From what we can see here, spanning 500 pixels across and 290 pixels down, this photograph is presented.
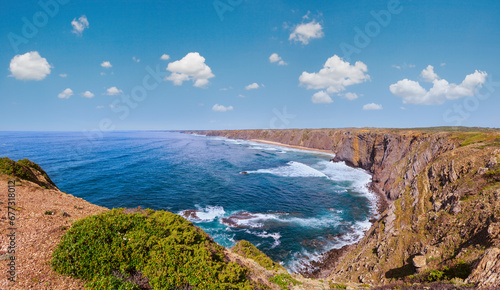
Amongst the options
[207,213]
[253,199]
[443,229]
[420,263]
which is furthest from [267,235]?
[443,229]

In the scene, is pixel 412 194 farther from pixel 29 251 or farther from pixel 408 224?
pixel 29 251

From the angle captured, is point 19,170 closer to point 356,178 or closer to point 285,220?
point 285,220

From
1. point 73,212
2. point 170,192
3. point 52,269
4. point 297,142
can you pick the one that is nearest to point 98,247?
point 52,269

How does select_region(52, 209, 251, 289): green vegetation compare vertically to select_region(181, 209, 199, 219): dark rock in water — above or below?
above

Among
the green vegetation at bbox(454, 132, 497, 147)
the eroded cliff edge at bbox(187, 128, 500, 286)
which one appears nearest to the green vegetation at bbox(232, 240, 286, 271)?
the eroded cliff edge at bbox(187, 128, 500, 286)

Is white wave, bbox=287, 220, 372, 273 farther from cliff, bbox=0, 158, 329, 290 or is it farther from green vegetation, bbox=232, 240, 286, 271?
cliff, bbox=0, 158, 329, 290

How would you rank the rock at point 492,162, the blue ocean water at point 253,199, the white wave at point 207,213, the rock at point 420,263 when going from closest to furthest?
the rock at point 420,263 → the rock at point 492,162 → the blue ocean water at point 253,199 → the white wave at point 207,213

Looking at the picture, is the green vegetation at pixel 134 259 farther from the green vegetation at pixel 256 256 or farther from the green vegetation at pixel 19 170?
the green vegetation at pixel 19 170

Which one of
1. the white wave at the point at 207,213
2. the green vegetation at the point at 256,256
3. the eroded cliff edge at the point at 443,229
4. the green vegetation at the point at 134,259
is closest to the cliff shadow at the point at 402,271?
the eroded cliff edge at the point at 443,229
